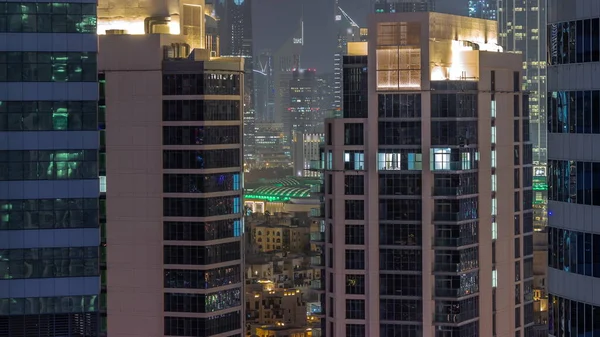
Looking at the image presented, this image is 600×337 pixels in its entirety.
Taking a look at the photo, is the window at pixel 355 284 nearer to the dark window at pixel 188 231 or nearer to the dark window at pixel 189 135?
the dark window at pixel 188 231

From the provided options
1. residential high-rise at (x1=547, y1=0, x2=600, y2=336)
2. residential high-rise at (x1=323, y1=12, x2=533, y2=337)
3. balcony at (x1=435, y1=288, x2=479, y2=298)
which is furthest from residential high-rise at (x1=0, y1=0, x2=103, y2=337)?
balcony at (x1=435, y1=288, x2=479, y2=298)

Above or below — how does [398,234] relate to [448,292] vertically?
above

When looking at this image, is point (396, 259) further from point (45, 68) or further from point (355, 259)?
point (45, 68)

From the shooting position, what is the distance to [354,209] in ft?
323

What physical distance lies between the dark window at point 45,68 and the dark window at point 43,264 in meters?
6.46

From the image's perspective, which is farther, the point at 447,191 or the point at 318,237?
the point at 318,237

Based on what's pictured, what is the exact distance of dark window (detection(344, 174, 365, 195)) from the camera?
323 ft

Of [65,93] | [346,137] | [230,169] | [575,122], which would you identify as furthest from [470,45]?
[575,122]

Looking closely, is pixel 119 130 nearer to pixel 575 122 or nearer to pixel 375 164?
pixel 375 164

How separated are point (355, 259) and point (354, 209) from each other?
3339 millimetres

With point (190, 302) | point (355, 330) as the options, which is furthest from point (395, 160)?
point (190, 302)

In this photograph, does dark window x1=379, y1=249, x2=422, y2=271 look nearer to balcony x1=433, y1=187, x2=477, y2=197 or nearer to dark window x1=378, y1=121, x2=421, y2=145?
balcony x1=433, y1=187, x2=477, y2=197

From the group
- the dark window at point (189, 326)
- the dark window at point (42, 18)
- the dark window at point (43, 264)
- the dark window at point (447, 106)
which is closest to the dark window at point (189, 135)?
the dark window at point (189, 326)

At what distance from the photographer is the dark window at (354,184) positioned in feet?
323
